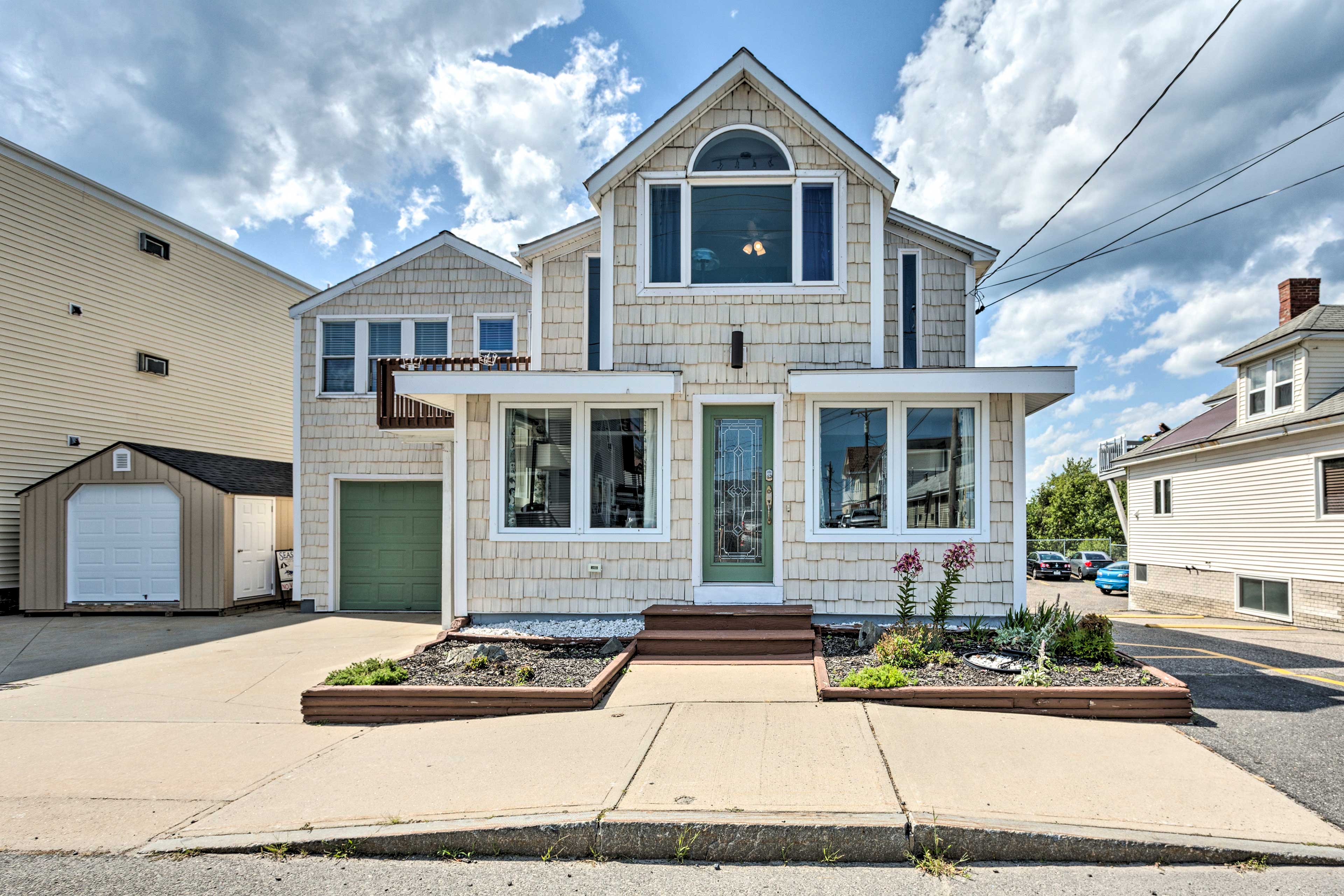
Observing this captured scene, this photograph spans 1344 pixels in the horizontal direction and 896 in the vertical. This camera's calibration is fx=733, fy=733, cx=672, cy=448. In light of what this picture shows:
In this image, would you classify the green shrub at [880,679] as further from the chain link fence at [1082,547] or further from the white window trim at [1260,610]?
the chain link fence at [1082,547]

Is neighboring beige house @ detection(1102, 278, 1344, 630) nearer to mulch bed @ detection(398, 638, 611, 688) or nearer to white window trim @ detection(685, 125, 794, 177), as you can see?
white window trim @ detection(685, 125, 794, 177)

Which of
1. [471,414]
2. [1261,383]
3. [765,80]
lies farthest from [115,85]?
[1261,383]

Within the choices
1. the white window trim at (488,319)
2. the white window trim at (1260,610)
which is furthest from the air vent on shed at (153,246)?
the white window trim at (1260,610)

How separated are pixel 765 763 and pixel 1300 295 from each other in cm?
1783

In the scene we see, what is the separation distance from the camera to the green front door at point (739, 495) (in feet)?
26.6

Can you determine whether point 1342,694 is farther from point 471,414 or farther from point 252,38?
point 252,38

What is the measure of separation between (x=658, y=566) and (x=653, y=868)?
4.56 metres

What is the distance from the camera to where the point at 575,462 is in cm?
826

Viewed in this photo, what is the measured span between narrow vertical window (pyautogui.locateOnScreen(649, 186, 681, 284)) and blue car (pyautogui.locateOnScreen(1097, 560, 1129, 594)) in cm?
2278

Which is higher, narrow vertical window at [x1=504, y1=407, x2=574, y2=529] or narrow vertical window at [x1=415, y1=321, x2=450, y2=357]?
narrow vertical window at [x1=415, y1=321, x2=450, y2=357]

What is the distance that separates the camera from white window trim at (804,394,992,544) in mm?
7855

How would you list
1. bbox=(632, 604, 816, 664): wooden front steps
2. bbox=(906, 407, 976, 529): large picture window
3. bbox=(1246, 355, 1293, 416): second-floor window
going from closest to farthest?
bbox=(632, 604, 816, 664): wooden front steps < bbox=(906, 407, 976, 529): large picture window < bbox=(1246, 355, 1293, 416): second-floor window

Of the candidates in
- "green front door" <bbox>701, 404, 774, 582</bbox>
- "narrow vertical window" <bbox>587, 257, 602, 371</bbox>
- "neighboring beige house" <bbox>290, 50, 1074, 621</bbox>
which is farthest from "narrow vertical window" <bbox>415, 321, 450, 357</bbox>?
"green front door" <bbox>701, 404, 774, 582</bbox>

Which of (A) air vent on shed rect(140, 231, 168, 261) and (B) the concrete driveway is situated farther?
(A) air vent on shed rect(140, 231, 168, 261)
